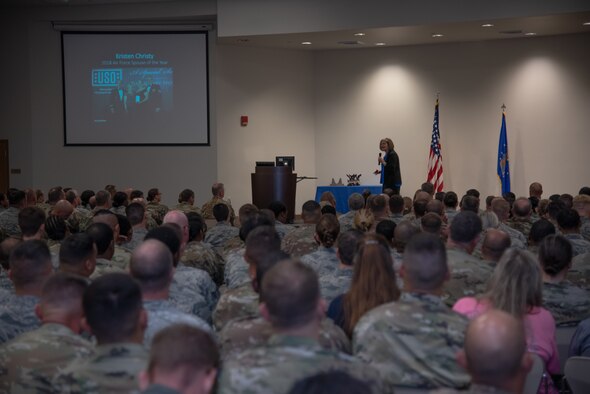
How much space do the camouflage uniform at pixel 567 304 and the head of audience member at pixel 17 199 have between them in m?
6.13

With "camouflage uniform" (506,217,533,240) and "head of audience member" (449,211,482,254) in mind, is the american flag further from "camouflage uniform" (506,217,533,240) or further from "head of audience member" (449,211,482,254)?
"head of audience member" (449,211,482,254)

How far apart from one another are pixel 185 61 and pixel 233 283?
9869 millimetres

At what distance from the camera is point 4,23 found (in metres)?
14.5

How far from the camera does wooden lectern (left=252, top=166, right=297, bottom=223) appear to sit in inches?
509

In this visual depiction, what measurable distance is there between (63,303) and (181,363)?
109 centimetres

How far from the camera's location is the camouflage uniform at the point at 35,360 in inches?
118

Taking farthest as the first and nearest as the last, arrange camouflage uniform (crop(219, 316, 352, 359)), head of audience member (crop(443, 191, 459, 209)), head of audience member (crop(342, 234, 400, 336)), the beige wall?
the beige wall, head of audience member (crop(443, 191, 459, 209)), head of audience member (crop(342, 234, 400, 336)), camouflage uniform (crop(219, 316, 352, 359))

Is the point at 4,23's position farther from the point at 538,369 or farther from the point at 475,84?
the point at 538,369

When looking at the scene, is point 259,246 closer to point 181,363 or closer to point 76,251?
point 76,251

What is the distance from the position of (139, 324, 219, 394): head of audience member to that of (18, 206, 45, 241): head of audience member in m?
3.97

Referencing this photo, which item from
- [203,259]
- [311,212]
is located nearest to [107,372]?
[203,259]

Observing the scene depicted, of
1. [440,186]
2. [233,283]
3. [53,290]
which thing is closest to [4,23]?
[440,186]

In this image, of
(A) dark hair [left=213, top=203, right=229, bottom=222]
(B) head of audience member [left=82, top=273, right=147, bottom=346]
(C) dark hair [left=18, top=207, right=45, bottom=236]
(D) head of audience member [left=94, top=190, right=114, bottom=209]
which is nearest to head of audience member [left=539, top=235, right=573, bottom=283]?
(B) head of audience member [left=82, top=273, right=147, bottom=346]

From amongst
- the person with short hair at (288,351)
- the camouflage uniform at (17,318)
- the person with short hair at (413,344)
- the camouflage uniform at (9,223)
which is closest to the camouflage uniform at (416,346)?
the person with short hair at (413,344)
